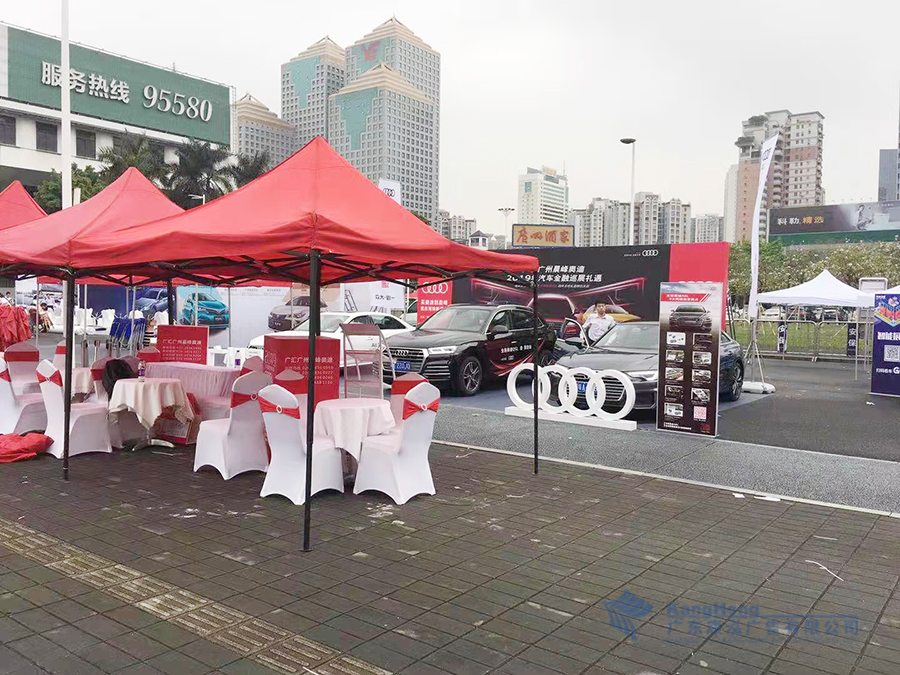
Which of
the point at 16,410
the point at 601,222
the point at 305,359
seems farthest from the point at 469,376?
the point at 601,222

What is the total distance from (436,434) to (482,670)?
603cm

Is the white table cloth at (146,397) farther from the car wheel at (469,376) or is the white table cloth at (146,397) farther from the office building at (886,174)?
the office building at (886,174)

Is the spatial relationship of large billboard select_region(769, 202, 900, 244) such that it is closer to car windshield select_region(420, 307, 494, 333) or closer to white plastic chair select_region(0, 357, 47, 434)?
Result: car windshield select_region(420, 307, 494, 333)

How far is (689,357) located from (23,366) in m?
8.06

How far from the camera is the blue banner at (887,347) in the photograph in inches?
513

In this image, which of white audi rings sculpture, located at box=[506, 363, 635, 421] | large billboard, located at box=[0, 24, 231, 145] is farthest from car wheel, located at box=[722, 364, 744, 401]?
large billboard, located at box=[0, 24, 231, 145]

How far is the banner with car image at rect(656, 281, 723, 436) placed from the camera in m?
9.09

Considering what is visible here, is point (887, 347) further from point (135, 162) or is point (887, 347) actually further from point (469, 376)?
point (135, 162)

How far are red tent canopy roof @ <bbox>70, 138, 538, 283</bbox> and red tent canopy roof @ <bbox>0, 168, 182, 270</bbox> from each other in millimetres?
198

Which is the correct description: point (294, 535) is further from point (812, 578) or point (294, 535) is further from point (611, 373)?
point (611, 373)

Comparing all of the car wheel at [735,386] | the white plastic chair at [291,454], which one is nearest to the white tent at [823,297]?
the car wheel at [735,386]

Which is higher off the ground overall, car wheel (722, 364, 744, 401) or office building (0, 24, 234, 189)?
office building (0, 24, 234, 189)

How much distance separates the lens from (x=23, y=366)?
8.63m

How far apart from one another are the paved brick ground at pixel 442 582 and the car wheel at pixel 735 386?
662 centimetres
